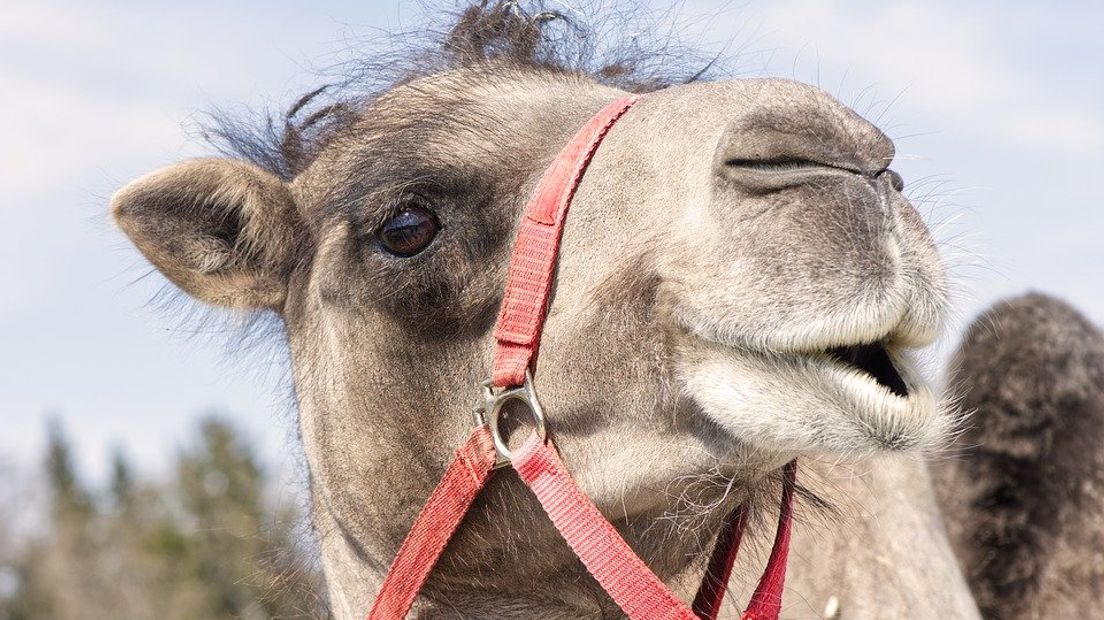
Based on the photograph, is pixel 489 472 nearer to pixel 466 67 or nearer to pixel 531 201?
pixel 531 201

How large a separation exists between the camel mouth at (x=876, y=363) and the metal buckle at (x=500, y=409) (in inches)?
33.2

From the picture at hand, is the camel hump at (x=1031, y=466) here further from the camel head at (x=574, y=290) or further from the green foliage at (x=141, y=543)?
the green foliage at (x=141, y=543)

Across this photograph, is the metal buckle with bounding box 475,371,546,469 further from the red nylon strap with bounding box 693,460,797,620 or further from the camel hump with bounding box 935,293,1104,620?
the camel hump with bounding box 935,293,1104,620

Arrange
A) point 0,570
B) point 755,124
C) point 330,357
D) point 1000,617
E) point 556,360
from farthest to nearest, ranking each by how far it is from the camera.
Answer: point 0,570
point 1000,617
point 330,357
point 556,360
point 755,124

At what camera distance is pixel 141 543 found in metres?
49.2

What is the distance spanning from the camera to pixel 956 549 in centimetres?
594

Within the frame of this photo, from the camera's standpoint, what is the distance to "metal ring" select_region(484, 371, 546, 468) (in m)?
3.47

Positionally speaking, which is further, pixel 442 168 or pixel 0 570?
pixel 0 570

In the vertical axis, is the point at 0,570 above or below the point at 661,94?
below

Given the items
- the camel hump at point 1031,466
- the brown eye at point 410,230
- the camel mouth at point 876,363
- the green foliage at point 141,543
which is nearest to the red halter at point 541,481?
the brown eye at point 410,230

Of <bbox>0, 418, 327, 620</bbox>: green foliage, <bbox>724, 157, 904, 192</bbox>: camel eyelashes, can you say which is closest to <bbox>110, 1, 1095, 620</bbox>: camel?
<bbox>724, 157, 904, 192</bbox>: camel eyelashes

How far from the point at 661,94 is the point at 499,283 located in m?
0.73

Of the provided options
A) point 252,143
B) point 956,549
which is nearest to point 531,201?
point 252,143

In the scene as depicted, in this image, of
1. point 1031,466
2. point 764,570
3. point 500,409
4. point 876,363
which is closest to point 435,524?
point 500,409
